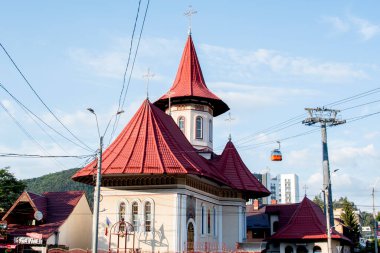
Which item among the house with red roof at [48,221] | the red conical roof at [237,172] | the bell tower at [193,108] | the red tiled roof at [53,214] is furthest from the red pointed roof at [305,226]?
the red tiled roof at [53,214]

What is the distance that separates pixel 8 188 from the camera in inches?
1721

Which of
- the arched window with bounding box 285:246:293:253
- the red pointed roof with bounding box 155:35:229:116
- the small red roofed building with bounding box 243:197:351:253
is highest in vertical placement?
the red pointed roof with bounding box 155:35:229:116

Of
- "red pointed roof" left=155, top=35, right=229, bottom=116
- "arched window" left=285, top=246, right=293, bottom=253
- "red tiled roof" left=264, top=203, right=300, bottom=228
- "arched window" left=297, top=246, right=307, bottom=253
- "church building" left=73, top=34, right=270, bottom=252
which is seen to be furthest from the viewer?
"red tiled roof" left=264, top=203, right=300, bottom=228

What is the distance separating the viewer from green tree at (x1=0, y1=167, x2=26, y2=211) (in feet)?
141

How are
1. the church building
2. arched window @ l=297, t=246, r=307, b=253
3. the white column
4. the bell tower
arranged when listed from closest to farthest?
the church building → the white column → arched window @ l=297, t=246, r=307, b=253 → the bell tower

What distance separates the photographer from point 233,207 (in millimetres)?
41969

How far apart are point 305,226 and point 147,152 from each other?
17.3 m

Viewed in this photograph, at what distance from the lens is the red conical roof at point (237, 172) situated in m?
42.0

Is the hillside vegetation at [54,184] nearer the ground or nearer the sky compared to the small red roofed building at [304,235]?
nearer the sky

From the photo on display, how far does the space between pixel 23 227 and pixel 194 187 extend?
12.4 meters

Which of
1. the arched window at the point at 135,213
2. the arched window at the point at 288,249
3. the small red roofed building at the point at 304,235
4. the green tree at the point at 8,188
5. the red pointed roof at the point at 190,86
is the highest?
the red pointed roof at the point at 190,86

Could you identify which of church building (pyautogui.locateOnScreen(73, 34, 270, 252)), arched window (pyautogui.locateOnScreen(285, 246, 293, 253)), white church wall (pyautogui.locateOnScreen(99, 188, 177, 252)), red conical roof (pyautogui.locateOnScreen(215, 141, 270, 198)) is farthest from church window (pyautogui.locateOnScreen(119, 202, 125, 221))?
arched window (pyautogui.locateOnScreen(285, 246, 293, 253))

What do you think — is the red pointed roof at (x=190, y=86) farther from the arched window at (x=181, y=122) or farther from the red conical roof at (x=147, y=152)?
the red conical roof at (x=147, y=152)

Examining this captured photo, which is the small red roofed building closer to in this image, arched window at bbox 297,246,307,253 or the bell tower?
arched window at bbox 297,246,307,253
